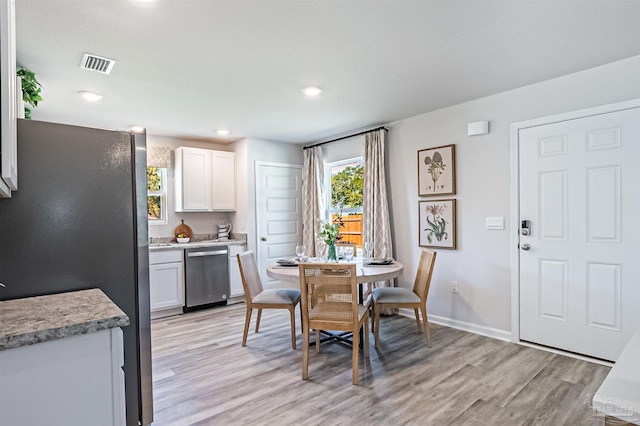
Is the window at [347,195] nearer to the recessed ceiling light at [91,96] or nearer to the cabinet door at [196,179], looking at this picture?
the cabinet door at [196,179]

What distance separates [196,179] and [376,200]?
258 centimetres

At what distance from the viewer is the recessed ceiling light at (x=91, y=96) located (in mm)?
3119

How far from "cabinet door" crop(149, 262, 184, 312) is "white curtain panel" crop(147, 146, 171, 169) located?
1428 mm

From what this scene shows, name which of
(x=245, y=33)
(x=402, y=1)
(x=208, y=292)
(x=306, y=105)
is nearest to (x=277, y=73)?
(x=245, y=33)

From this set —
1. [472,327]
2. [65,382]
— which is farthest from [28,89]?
[472,327]

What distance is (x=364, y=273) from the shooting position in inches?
113

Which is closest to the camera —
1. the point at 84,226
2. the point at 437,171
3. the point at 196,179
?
the point at 84,226

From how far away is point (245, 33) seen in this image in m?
2.20

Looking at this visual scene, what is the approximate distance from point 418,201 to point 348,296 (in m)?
1.93

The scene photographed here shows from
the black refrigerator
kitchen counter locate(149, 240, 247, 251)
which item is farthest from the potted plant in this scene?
kitchen counter locate(149, 240, 247, 251)

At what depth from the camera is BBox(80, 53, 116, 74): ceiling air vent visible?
2.45 metres

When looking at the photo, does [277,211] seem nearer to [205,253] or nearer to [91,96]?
[205,253]

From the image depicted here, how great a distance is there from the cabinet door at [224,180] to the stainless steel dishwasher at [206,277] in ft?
2.41

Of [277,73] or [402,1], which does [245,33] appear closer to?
[277,73]
